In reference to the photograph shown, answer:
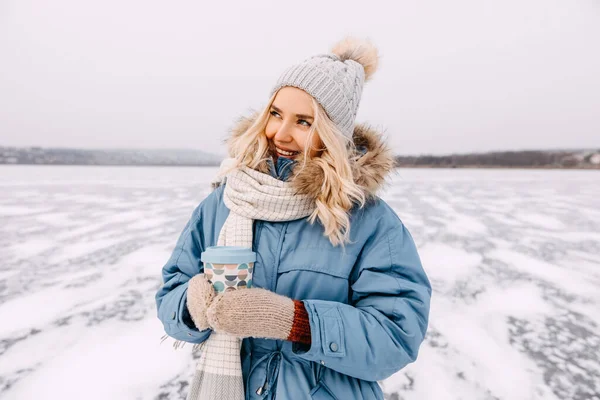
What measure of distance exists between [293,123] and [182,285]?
636 mm

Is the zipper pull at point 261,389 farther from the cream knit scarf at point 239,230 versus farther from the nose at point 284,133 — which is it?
the nose at point 284,133

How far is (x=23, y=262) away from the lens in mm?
3791

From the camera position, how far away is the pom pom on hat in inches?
55.2

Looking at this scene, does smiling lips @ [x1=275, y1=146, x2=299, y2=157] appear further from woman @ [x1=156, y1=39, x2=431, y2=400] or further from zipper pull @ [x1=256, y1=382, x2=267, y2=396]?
zipper pull @ [x1=256, y1=382, x2=267, y2=396]

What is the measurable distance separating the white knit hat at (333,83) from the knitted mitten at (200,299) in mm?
672

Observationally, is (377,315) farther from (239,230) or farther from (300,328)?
(239,230)

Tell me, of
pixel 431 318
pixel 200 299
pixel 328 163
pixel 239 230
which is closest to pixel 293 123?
pixel 328 163

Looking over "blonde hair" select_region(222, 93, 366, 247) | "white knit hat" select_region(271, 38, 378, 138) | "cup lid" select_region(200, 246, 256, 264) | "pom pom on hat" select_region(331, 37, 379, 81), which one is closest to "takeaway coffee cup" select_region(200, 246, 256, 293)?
"cup lid" select_region(200, 246, 256, 264)

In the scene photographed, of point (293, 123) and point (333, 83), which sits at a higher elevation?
point (333, 83)

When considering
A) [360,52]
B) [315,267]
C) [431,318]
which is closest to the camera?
[315,267]

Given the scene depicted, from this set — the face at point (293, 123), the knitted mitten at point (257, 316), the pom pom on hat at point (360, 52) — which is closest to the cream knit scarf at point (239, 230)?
the face at point (293, 123)

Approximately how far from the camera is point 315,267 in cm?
107

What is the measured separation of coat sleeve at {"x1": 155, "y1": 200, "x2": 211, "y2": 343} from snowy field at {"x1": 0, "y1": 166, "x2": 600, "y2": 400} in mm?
1012

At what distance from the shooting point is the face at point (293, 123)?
3.80 feet
